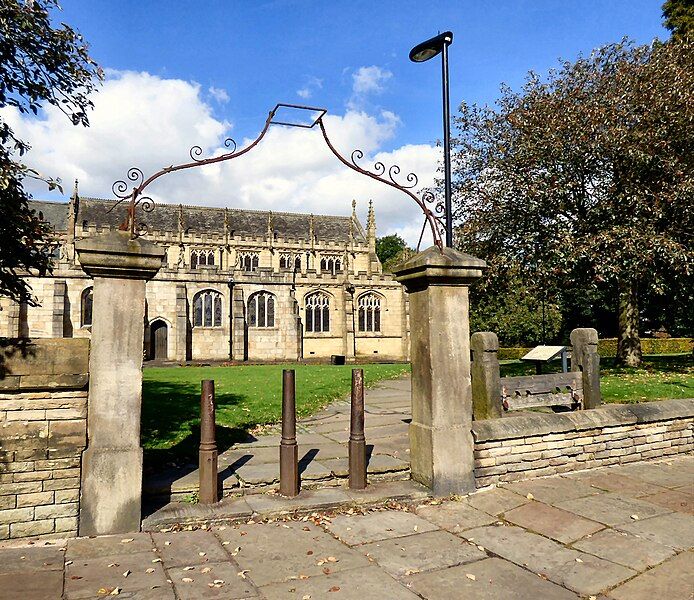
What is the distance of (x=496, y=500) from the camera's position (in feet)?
17.4

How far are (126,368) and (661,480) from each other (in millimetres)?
5976

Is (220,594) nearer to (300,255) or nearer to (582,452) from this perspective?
(582,452)

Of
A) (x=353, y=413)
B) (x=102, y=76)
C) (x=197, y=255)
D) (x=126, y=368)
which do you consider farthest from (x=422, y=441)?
(x=197, y=255)

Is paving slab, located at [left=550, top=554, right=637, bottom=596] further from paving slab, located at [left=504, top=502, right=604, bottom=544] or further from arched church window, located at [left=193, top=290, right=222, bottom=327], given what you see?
arched church window, located at [left=193, top=290, right=222, bottom=327]

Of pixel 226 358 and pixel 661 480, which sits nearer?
pixel 661 480

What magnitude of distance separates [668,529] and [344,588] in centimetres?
298

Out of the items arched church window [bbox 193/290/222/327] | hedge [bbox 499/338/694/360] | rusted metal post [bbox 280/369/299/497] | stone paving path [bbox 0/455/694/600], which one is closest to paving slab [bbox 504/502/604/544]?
stone paving path [bbox 0/455/694/600]

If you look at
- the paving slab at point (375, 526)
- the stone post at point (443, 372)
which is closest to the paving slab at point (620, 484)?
the stone post at point (443, 372)

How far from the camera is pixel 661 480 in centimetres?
597

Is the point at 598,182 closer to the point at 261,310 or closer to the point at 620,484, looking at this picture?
the point at 620,484

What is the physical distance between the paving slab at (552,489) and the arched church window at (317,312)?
32.2 metres

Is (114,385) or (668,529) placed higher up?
(114,385)

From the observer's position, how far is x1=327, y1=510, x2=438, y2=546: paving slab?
4324 mm

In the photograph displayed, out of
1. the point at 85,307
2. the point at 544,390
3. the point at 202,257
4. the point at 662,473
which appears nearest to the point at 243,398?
the point at 544,390
